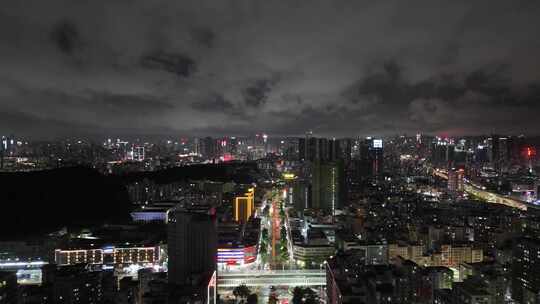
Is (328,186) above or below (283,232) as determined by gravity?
above

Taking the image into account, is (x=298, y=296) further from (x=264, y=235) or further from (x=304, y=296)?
(x=264, y=235)

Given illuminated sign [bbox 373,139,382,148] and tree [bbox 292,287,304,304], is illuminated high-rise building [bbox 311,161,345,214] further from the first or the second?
illuminated sign [bbox 373,139,382,148]

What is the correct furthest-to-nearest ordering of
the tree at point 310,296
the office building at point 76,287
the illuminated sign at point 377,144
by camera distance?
1. the illuminated sign at point 377,144
2. the tree at point 310,296
3. the office building at point 76,287

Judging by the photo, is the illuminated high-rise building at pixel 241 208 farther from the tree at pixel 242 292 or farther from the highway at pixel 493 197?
the highway at pixel 493 197

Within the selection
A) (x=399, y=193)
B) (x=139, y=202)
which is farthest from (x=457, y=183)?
(x=139, y=202)

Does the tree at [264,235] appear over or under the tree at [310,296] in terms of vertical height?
under

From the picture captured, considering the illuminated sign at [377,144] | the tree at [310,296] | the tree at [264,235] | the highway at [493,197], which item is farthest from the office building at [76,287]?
the illuminated sign at [377,144]

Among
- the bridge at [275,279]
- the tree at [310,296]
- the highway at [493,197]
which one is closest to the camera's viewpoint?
the tree at [310,296]

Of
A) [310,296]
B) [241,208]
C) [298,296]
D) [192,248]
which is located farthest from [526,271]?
[241,208]

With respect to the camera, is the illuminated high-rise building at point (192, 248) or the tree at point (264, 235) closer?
the illuminated high-rise building at point (192, 248)
